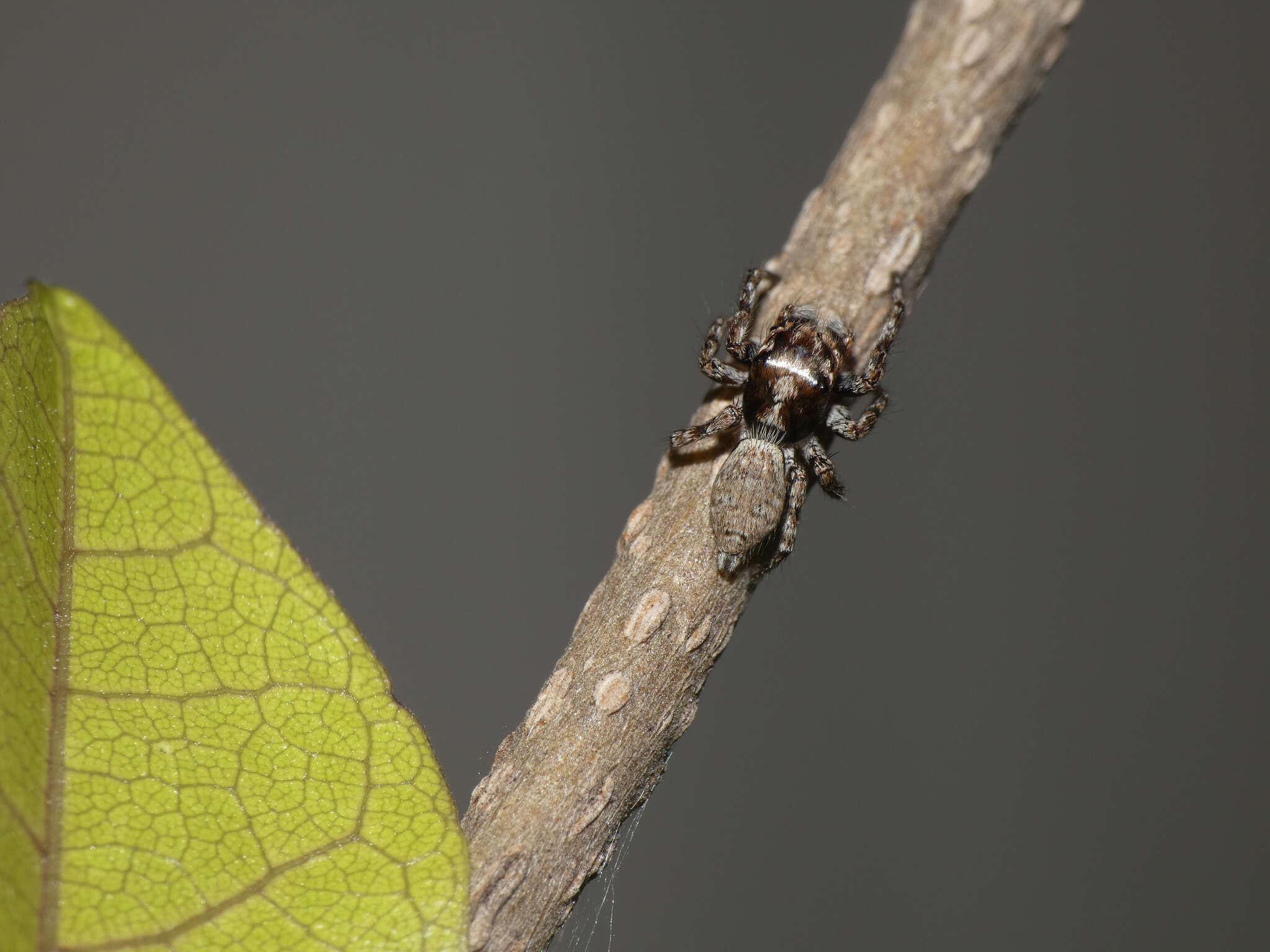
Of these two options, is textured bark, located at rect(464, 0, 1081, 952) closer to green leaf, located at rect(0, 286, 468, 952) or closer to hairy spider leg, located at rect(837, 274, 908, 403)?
hairy spider leg, located at rect(837, 274, 908, 403)

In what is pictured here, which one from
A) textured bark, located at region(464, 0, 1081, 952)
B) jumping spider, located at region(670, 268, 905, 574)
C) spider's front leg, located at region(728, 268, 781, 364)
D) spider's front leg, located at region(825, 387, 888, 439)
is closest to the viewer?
textured bark, located at region(464, 0, 1081, 952)

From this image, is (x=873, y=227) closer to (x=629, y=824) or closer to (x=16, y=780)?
(x=629, y=824)

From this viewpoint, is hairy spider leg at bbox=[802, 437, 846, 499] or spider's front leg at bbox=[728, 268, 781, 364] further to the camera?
hairy spider leg at bbox=[802, 437, 846, 499]

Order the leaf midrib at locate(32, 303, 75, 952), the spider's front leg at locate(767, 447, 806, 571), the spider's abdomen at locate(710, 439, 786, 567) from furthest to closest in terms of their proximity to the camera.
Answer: the spider's front leg at locate(767, 447, 806, 571)
the spider's abdomen at locate(710, 439, 786, 567)
the leaf midrib at locate(32, 303, 75, 952)

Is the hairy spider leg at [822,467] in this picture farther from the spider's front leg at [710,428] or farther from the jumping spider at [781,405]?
the spider's front leg at [710,428]

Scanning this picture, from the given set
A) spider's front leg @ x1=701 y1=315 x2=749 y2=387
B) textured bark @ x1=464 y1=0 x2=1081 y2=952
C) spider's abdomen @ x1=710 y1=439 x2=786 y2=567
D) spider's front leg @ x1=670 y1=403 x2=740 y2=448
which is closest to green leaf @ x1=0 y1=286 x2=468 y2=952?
textured bark @ x1=464 y1=0 x2=1081 y2=952

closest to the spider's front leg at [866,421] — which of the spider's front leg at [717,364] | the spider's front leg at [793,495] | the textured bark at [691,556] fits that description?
the spider's front leg at [793,495]

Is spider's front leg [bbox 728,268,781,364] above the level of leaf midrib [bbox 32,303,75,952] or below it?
above

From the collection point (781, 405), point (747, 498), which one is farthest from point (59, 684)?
point (781, 405)

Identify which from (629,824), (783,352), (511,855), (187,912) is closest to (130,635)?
(187,912)
